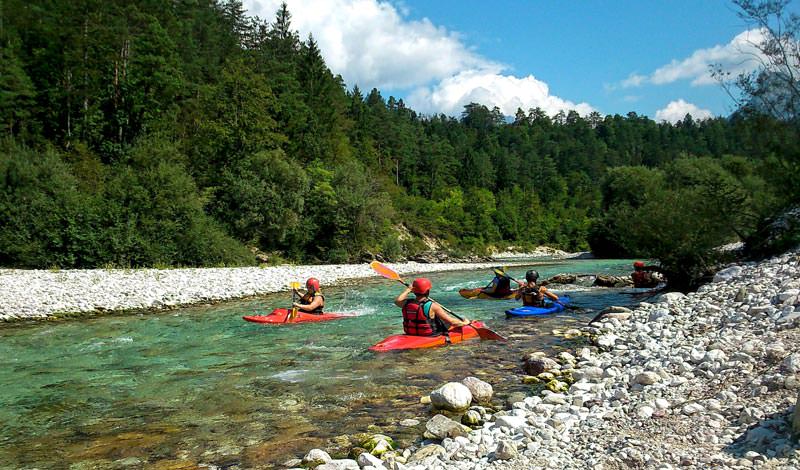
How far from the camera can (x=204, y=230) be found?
85.7 ft

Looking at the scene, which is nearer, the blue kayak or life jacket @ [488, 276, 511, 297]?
the blue kayak

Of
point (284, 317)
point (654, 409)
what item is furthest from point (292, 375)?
point (654, 409)

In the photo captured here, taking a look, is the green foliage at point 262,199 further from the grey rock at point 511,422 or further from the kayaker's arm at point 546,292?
the grey rock at point 511,422

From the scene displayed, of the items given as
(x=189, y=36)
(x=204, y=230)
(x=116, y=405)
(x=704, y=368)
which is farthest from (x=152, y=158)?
(x=704, y=368)

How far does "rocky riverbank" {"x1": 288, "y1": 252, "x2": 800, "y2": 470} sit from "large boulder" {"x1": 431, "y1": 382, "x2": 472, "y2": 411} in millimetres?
26

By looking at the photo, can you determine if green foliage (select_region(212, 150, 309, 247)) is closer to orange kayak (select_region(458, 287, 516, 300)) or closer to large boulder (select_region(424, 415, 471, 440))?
orange kayak (select_region(458, 287, 516, 300))

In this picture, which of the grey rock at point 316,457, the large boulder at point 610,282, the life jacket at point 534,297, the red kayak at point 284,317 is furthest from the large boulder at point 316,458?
the large boulder at point 610,282

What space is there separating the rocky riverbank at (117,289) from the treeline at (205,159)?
413cm

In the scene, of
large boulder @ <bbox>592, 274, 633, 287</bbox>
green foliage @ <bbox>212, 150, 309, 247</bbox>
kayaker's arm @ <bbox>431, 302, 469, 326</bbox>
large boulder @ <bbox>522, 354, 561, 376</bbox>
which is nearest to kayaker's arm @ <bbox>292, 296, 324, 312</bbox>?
kayaker's arm @ <bbox>431, 302, 469, 326</bbox>

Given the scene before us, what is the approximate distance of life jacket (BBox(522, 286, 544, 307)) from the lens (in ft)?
42.5

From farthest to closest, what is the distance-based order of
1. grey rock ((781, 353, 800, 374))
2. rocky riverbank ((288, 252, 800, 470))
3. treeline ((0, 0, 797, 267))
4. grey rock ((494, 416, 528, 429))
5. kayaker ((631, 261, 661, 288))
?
treeline ((0, 0, 797, 267)), kayaker ((631, 261, 661, 288)), grey rock ((494, 416, 528, 429)), grey rock ((781, 353, 800, 374)), rocky riverbank ((288, 252, 800, 470))

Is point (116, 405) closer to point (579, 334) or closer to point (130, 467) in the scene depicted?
point (130, 467)

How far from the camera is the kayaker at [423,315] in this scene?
30.3 ft

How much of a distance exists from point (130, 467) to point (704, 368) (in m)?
5.78
